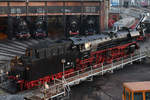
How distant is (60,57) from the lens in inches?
751

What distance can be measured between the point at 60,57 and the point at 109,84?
18.8ft

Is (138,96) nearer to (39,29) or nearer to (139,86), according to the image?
(139,86)

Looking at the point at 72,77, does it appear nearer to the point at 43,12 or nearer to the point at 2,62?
the point at 2,62

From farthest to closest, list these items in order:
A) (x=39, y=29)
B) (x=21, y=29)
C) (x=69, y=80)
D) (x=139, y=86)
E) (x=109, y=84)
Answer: (x=39, y=29) < (x=21, y=29) < (x=109, y=84) < (x=69, y=80) < (x=139, y=86)

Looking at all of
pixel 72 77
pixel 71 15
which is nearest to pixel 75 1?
pixel 71 15

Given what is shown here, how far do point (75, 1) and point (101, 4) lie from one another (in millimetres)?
4856

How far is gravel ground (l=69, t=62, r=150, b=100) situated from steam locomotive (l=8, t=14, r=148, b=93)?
1643 millimetres

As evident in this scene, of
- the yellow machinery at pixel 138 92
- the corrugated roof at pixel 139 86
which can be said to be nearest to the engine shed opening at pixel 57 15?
the corrugated roof at pixel 139 86

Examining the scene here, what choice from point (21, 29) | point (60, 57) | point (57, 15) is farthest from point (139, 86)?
point (57, 15)

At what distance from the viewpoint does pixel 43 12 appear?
35.1 m

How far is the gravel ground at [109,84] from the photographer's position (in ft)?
60.7

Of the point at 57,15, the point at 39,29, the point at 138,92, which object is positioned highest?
the point at 57,15

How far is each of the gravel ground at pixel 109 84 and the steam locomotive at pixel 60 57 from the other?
164 centimetres

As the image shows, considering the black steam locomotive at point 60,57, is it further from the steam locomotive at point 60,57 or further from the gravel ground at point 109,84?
the gravel ground at point 109,84
